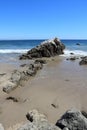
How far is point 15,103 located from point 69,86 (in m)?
3.55

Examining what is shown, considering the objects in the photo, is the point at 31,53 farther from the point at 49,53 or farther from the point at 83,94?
the point at 83,94

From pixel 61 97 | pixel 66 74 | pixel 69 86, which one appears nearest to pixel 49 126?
pixel 61 97

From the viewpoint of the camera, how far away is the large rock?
26.6 m

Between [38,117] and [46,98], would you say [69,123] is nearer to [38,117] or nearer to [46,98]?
[38,117]

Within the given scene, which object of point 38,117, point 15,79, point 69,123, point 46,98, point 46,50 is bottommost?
point 46,50

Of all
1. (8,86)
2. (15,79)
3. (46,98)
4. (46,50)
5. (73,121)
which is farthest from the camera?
(46,50)

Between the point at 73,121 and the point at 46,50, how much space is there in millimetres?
20624

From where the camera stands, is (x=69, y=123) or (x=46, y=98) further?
(x=46, y=98)

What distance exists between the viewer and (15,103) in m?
9.61

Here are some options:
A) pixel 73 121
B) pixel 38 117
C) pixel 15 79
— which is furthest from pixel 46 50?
pixel 73 121

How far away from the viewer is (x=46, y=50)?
2706 centimetres

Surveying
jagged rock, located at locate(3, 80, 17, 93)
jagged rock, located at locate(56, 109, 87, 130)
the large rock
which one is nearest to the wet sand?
jagged rock, located at locate(3, 80, 17, 93)

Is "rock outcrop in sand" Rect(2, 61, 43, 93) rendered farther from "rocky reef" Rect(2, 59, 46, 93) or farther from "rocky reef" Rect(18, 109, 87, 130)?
"rocky reef" Rect(18, 109, 87, 130)

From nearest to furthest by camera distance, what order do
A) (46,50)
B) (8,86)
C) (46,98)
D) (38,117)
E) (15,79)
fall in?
(38,117) < (46,98) < (8,86) < (15,79) < (46,50)
